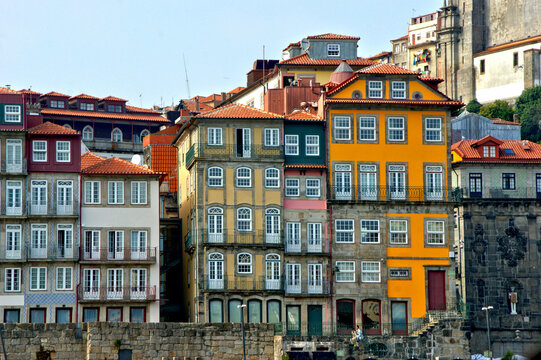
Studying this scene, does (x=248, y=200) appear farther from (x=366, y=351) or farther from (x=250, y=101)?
(x=250, y=101)

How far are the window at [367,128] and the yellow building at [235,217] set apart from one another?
5.19 meters

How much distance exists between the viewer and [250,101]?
103 metres

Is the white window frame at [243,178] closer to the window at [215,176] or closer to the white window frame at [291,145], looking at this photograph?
the window at [215,176]

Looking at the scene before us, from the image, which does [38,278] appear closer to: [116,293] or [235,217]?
[116,293]

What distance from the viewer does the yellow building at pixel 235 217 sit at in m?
78.4

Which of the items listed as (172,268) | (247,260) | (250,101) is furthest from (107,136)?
(247,260)

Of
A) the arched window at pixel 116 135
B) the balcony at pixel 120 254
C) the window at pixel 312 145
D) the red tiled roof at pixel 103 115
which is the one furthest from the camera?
the arched window at pixel 116 135

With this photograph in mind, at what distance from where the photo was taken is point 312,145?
82.1 meters

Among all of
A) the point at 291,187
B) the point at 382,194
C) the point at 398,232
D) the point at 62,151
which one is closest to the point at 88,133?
the point at 62,151

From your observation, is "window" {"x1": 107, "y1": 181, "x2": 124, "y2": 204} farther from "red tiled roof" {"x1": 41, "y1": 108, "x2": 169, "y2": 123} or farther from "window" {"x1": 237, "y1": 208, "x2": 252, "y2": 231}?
"red tiled roof" {"x1": 41, "y1": 108, "x2": 169, "y2": 123}

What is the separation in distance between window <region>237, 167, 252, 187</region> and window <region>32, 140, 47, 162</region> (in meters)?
11.7

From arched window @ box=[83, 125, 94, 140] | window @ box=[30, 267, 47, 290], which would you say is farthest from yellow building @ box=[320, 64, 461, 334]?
arched window @ box=[83, 125, 94, 140]

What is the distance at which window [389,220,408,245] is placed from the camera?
8088cm

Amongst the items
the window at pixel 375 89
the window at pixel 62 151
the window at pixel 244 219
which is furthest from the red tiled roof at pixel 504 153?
the window at pixel 62 151
